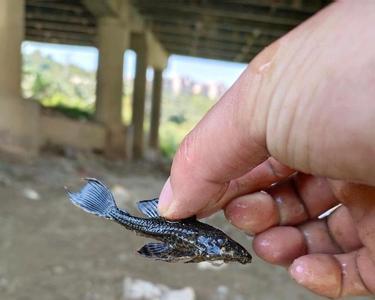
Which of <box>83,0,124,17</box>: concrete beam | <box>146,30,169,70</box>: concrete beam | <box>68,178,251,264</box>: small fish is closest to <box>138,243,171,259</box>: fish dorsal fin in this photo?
<box>68,178,251,264</box>: small fish

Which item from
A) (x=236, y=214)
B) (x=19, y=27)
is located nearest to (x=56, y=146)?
(x=19, y=27)

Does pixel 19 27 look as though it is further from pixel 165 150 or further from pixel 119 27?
pixel 165 150

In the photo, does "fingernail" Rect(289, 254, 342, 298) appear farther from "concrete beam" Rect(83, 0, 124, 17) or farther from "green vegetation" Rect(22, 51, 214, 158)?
"green vegetation" Rect(22, 51, 214, 158)

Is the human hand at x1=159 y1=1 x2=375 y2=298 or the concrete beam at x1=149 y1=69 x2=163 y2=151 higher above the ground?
the human hand at x1=159 y1=1 x2=375 y2=298

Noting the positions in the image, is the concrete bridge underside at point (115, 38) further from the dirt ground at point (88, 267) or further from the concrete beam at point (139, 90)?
the dirt ground at point (88, 267)

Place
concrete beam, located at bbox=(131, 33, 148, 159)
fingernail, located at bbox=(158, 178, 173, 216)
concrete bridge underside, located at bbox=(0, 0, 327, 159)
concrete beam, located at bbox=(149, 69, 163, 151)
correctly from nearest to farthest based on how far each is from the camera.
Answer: fingernail, located at bbox=(158, 178, 173, 216) < concrete bridge underside, located at bbox=(0, 0, 327, 159) < concrete beam, located at bbox=(131, 33, 148, 159) < concrete beam, located at bbox=(149, 69, 163, 151)

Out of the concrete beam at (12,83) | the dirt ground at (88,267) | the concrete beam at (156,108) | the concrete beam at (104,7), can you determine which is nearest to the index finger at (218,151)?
the dirt ground at (88,267)
